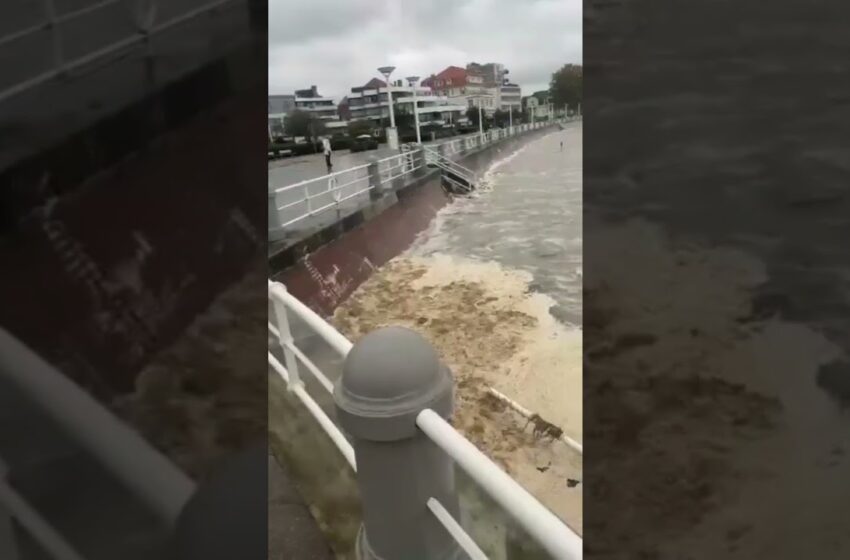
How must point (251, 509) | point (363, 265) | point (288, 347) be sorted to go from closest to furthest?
point (251, 509)
point (288, 347)
point (363, 265)

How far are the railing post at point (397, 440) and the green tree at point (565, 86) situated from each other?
26 cm

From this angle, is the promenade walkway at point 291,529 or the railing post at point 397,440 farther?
the promenade walkway at point 291,529

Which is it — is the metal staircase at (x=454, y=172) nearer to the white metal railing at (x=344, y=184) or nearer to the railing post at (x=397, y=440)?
the white metal railing at (x=344, y=184)

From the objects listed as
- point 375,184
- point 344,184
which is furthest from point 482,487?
point 375,184

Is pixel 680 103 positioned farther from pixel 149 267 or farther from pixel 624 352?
pixel 149 267

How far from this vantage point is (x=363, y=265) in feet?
8.09

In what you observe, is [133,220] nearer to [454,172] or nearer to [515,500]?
[515,500]

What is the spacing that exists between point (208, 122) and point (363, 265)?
2038mm

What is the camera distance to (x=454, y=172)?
1947 millimetres

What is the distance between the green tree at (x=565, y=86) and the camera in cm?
48

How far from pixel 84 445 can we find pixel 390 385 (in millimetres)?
259

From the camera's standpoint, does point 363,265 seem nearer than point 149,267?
No

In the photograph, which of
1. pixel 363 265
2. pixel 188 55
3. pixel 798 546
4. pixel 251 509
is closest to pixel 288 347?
pixel 251 509

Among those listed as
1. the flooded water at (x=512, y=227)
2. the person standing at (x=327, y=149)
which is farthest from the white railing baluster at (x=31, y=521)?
the flooded water at (x=512, y=227)
